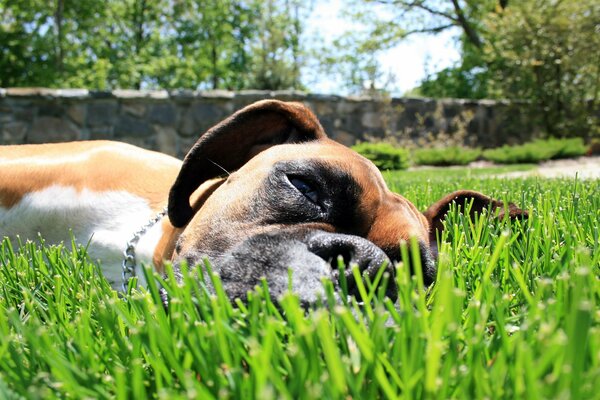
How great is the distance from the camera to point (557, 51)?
1414 cm

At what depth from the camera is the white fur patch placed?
115 inches

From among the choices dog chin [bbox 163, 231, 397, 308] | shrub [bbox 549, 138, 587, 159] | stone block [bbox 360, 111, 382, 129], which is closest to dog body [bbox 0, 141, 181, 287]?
dog chin [bbox 163, 231, 397, 308]

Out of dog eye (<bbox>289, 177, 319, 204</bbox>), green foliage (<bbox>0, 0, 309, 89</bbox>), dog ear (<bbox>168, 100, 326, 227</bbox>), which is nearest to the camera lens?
dog eye (<bbox>289, 177, 319, 204</bbox>)

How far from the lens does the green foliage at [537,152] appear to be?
1097 centimetres

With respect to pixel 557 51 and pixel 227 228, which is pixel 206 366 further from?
pixel 557 51

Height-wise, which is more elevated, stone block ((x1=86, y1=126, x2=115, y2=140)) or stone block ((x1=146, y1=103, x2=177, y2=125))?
stone block ((x1=146, y1=103, x2=177, y2=125))

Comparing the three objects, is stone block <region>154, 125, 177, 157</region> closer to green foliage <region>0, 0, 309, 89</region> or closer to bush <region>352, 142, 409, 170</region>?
bush <region>352, 142, 409, 170</region>

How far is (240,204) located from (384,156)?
26.0 ft

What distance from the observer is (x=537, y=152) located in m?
11.0

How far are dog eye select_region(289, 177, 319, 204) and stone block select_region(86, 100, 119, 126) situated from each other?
7.76 m

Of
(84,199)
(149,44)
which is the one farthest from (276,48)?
(84,199)

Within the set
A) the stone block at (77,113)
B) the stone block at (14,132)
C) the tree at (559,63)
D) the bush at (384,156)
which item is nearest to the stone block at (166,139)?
the stone block at (77,113)

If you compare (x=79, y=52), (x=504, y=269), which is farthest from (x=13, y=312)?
(x=79, y=52)

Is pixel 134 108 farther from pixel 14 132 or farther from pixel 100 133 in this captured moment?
pixel 14 132
